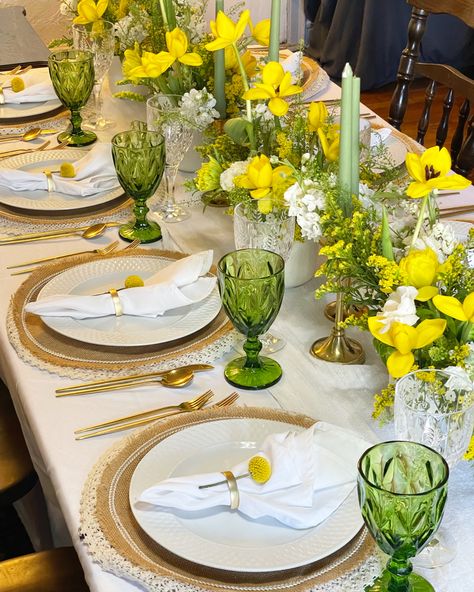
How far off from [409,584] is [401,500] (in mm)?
139

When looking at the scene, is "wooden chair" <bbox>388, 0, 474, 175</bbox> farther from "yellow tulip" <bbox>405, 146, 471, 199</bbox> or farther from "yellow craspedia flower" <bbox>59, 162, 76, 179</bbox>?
"yellow tulip" <bbox>405, 146, 471, 199</bbox>

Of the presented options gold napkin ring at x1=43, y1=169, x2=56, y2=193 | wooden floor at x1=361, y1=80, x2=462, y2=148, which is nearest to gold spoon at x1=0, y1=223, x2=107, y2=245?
gold napkin ring at x1=43, y1=169, x2=56, y2=193

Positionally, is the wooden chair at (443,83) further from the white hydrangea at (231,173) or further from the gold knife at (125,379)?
the gold knife at (125,379)

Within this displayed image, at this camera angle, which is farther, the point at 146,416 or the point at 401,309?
the point at 146,416

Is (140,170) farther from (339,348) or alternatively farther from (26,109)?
(26,109)

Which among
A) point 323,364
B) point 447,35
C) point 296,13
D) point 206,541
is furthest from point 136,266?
point 296,13

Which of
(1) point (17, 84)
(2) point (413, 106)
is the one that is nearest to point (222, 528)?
(1) point (17, 84)

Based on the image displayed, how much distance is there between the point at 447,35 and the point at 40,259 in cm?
353

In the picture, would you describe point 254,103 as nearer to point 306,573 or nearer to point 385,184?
point 385,184

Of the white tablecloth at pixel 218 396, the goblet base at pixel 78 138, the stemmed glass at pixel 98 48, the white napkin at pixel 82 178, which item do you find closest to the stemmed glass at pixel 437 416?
the white tablecloth at pixel 218 396

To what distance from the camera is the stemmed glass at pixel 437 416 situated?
85cm

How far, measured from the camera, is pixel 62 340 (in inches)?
48.4

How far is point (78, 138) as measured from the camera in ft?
6.35

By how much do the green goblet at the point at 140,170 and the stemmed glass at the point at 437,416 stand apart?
70cm
